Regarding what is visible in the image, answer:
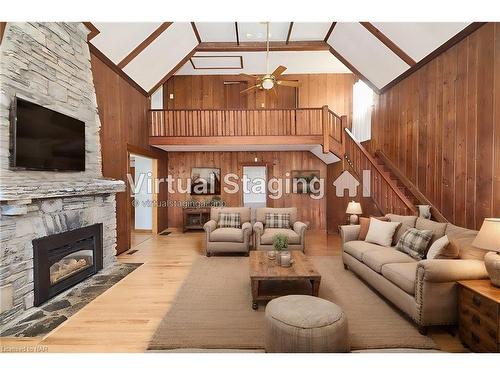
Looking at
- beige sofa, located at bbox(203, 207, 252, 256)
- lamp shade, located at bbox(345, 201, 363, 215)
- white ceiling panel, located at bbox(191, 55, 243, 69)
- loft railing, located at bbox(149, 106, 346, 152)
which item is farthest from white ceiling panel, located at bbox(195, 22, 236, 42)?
lamp shade, located at bbox(345, 201, 363, 215)

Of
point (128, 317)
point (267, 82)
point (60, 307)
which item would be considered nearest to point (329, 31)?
point (267, 82)

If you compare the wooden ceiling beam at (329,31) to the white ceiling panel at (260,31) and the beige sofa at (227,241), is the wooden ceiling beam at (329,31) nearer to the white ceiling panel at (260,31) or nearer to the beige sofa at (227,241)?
the white ceiling panel at (260,31)

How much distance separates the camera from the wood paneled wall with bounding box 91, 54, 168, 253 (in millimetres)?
4441

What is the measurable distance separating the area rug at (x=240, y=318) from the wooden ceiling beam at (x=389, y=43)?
4093 mm

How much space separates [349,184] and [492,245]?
4.16 metres

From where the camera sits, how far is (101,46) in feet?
13.8

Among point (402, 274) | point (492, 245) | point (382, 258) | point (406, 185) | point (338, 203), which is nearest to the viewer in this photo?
point (492, 245)

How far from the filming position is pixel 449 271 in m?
2.28

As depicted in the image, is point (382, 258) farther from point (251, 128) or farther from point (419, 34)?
point (251, 128)

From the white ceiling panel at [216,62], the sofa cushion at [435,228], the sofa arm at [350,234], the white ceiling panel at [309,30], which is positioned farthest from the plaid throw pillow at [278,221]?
the white ceiling panel at [216,62]

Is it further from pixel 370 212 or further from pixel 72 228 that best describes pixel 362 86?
pixel 72 228

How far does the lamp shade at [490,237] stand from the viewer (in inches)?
88.0
